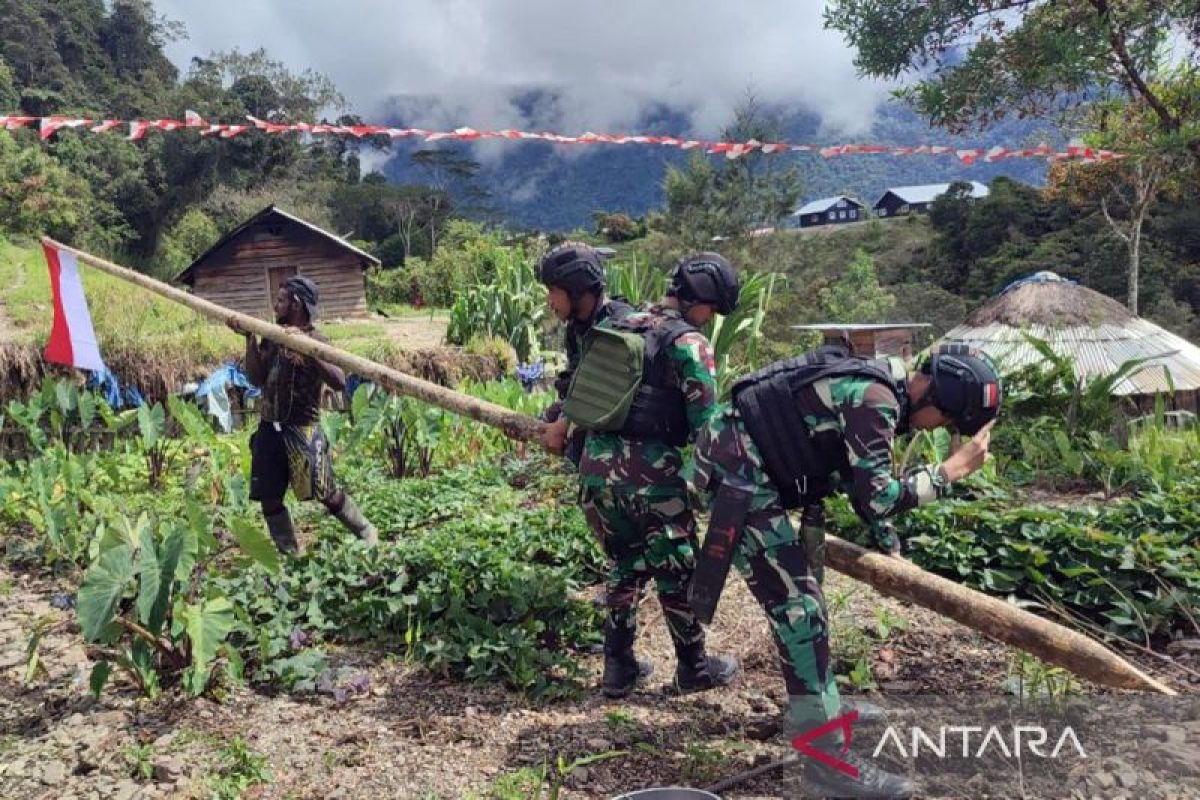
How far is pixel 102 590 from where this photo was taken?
3174mm

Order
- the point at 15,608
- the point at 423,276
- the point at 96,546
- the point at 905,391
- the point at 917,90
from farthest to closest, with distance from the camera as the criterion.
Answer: the point at 423,276 → the point at 917,90 → the point at 15,608 → the point at 96,546 → the point at 905,391

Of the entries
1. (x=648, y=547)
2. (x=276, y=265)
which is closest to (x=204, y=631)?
(x=648, y=547)

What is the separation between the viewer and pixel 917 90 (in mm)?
7742

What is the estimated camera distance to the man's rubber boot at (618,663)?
3463 millimetres

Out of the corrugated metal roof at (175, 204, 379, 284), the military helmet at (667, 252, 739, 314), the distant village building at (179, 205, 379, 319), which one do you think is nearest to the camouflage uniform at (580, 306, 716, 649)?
the military helmet at (667, 252, 739, 314)

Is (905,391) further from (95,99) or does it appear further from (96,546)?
(95,99)

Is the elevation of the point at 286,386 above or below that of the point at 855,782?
above

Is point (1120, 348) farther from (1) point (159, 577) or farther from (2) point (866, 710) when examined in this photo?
(1) point (159, 577)

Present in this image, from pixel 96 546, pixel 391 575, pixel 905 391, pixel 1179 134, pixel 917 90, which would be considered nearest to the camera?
pixel 905 391

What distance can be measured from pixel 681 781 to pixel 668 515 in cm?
96

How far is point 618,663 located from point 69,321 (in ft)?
16.2

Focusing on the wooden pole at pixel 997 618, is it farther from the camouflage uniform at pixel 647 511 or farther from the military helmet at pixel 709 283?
the military helmet at pixel 709 283

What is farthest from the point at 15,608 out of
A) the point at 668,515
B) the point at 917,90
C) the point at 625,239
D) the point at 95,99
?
the point at 95,99

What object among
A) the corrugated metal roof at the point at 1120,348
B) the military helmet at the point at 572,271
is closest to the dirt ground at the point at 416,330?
the corrugated metal roof at the point at 1120,348
